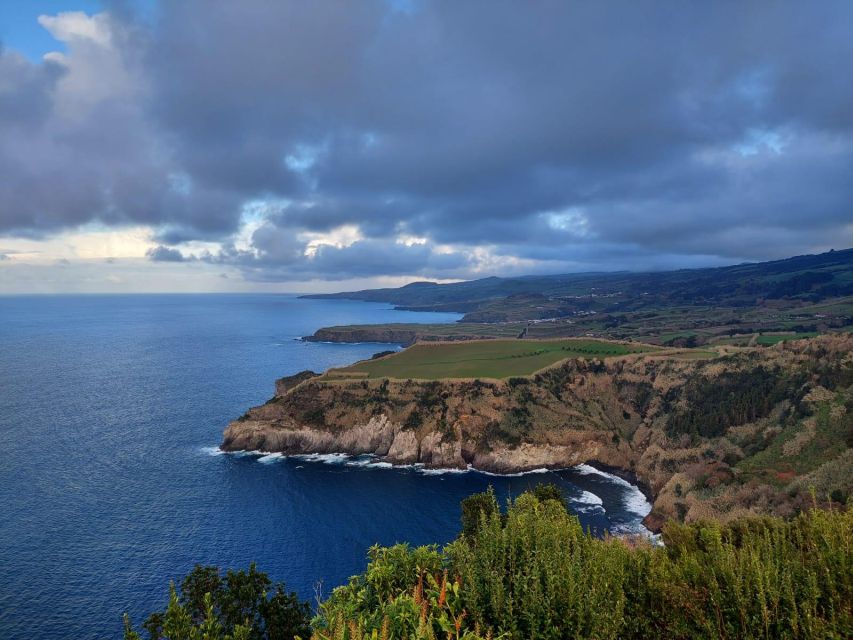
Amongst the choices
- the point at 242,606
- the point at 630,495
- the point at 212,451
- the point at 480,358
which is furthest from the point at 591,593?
the point at 480,358

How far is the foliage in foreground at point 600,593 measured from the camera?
15.1 meters

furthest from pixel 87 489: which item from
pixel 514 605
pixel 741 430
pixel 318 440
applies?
pixel 741 430

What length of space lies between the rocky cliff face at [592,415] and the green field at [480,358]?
20.6 ft

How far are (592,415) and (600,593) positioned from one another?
97.2 meters

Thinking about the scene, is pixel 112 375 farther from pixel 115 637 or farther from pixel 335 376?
pixel 115 637

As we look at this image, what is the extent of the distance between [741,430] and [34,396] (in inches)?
6853

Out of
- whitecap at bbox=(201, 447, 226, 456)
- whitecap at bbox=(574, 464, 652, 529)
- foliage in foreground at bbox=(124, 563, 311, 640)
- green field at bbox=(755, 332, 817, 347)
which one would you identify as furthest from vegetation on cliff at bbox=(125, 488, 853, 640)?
green field at bbox=(755, 332, 817, 347)

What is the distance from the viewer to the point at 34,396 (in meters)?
134

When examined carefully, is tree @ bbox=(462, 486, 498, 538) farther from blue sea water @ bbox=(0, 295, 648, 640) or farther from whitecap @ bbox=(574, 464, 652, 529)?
whitecap @ bbox=(574, 464, 652, 529)

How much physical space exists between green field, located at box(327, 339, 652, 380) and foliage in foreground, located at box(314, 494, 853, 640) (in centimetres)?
9622

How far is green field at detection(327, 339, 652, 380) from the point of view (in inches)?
4754

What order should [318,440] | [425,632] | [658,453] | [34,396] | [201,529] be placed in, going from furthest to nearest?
[34,396] → [318,440] → [658,453] → [201,529] → [425,632]

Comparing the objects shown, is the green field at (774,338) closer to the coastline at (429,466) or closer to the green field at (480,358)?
the green field at (480,358)

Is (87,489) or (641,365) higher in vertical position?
(641,365)
